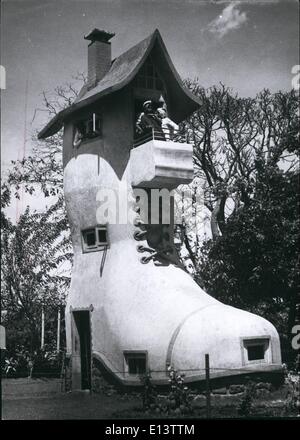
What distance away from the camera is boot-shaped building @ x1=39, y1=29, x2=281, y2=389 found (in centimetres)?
1497

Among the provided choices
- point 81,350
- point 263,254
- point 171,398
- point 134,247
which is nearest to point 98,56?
point 134,247

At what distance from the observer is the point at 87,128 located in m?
17.7

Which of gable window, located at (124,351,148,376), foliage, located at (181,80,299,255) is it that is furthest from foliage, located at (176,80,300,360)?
gable window, located at (124,351,148,376)

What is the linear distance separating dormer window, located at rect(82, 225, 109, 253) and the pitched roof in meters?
3.38

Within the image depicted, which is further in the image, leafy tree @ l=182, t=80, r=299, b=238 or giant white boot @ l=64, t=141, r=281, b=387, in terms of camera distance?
leafy tree @ l=182, t=80, r=299, b=238

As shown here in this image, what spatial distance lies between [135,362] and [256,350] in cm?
299

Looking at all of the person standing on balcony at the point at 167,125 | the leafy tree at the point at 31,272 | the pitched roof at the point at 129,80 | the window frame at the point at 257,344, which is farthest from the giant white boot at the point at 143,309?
the leafy tree at the point at 31,272

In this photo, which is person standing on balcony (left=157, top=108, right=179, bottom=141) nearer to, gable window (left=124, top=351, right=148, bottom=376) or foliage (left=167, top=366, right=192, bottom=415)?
gable window (left=124, top=351, right=148, bottom=376)

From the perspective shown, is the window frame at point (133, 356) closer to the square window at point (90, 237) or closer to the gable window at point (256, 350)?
the gable window at point (256, 350)

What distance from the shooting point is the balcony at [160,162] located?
633 inches

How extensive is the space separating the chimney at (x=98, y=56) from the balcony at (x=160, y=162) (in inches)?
126

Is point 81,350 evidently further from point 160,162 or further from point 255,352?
point 160,162

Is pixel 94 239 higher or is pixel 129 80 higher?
pixel 129 80
